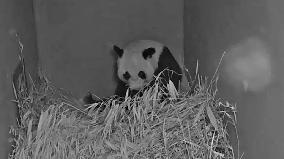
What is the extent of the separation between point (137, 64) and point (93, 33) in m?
0.47

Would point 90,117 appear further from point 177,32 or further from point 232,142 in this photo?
point 177,32

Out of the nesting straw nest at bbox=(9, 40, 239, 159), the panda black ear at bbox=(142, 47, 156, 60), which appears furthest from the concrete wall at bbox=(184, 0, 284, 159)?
the panda black ear at bbox=(142, 47, 156, 60)

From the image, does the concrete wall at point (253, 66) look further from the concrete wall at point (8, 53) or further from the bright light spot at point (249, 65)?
the concrete wall at point (8, 53)

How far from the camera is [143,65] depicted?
269 centimetres

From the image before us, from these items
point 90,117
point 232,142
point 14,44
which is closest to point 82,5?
point 14,44

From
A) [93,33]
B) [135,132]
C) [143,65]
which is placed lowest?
[135,132]

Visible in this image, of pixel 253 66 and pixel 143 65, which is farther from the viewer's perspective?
pixel 143 65

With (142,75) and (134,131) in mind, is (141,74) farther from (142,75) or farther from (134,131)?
(134,131)

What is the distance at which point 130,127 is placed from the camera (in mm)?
1905

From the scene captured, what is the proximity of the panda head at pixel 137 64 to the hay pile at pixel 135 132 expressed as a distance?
1.99 ft

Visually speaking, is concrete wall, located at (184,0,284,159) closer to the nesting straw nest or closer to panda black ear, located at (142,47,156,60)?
the nesting straw nest

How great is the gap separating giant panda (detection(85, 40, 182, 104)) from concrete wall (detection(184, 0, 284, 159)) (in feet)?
1.63

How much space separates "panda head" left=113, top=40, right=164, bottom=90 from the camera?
2674mm

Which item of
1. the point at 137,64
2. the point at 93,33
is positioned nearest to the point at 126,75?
the point at 137,64
